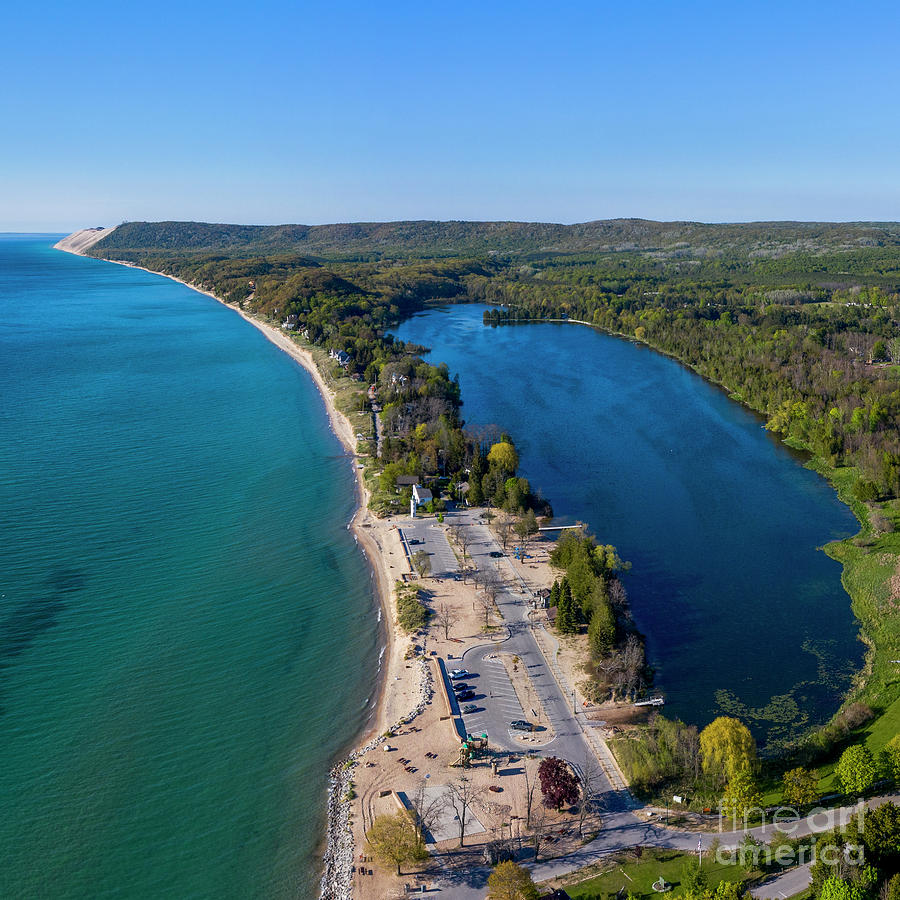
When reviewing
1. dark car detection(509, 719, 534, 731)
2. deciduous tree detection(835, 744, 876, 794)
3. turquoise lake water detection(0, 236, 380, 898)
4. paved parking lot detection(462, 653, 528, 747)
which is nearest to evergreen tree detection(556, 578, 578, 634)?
paved parking lot detection(462, 653, 528, 747)

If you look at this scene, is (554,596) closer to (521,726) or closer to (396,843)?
(521,726)

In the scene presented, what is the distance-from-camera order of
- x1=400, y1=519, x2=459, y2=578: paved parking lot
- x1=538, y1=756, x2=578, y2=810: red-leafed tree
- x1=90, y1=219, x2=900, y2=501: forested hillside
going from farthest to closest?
x1=90, y1=219, x2=900, y2=501: forested hillside
x1=400, y1=519, x2=459, y2=578: paved parking lot
x1=538, y1=756, x2=578, y2=810: red-leafed tree

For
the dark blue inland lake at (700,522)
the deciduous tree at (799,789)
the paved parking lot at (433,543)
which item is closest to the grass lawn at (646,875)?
the deciduous tree at (799,789)

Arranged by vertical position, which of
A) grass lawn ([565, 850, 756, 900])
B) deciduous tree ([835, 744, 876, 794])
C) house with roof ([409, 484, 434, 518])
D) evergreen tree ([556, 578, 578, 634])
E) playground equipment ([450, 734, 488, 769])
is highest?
house with roof ([409, 484, 434, 518])

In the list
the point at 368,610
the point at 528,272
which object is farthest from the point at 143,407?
the point at 528,272

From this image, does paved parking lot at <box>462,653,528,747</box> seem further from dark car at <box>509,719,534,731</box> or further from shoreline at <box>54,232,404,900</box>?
shoreline at <box>54,232,404,900</box>
